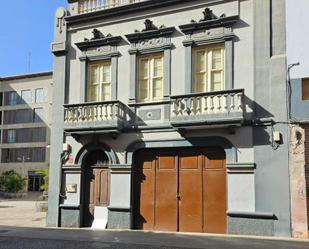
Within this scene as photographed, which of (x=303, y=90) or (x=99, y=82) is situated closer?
(x=303, y=90)

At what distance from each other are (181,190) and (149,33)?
5.96 meters

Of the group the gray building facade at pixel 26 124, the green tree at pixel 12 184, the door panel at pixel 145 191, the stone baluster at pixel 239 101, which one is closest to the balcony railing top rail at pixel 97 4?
the stone baluster at pixel 239 101

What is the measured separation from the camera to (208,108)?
13867mm

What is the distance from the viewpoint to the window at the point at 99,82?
54.3 ft

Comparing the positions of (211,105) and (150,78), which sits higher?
(150,78)

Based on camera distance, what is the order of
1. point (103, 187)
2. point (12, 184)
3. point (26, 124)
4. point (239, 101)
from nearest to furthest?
1. point (239, 101)
2. point (103, 187)
3. point (12, 184)
4. point (26, 124)

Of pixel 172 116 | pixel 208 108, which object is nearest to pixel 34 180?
pixel 172 116

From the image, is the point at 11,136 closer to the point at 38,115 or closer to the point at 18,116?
the point at 18,116

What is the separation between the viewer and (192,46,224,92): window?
14.6 m

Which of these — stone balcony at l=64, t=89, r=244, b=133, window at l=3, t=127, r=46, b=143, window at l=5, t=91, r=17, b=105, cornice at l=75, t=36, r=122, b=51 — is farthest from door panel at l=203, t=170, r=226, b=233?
window at l=5, t=91, r=17, b=105

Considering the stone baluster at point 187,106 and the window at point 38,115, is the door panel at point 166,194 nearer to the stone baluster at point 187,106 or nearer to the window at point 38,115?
the stone baluster at point 187,106

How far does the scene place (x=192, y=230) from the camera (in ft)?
47.1

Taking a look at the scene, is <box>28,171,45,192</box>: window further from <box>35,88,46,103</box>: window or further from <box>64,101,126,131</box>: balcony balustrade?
<box>64,101,126,131</box>: balcony balustrade

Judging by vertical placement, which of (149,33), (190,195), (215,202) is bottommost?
(215,202)
